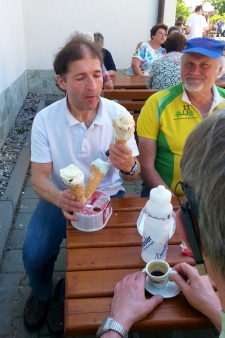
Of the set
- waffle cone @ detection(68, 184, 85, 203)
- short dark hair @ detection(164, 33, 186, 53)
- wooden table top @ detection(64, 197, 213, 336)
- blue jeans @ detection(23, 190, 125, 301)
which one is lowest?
blue jeans @ detection(23, 190, 125, 301)

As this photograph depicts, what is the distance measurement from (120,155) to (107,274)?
2.18 feet

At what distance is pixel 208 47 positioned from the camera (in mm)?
2352

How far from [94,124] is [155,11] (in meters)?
6.27

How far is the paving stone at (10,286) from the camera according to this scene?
2367 millimetres

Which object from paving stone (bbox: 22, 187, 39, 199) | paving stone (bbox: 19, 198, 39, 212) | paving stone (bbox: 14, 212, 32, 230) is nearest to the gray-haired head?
paving stone (bbox: 14, 212, 32, 230)

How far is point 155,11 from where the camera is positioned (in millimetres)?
7320

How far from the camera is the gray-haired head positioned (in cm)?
75

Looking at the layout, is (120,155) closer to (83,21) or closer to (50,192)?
(50,192)

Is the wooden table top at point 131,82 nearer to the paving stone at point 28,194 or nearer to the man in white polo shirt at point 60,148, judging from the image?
the paving stone at point 28,194

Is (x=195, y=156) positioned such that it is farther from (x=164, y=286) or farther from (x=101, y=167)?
(x=101, y=167)

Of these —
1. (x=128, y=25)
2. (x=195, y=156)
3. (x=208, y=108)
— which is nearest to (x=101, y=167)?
(x=195, y=156)

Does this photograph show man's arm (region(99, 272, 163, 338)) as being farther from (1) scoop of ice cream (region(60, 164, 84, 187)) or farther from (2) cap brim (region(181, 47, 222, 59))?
(2) cap brim (region(181, 47, 222, 59))

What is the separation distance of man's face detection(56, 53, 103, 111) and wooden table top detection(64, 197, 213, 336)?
0.69 m

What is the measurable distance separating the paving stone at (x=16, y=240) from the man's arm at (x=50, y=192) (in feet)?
3.64
